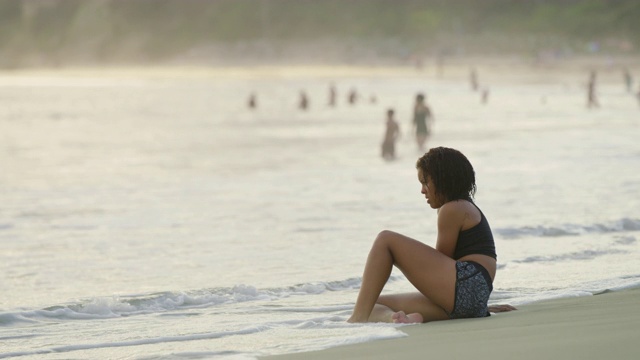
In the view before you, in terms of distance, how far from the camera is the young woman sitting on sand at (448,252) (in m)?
6.04

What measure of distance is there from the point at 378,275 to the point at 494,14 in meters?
143

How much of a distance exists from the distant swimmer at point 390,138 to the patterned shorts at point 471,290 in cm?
1662

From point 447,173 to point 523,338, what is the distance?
1076 mm

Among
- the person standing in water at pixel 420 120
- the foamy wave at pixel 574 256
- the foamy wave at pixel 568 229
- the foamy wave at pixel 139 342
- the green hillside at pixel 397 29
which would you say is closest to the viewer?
the foamy wave at pixel 139 342

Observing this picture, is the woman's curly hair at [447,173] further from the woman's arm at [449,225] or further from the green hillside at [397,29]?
the green hillside at [397,29]

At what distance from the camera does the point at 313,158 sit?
2505 centimetres

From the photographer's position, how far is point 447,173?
20.0 ft

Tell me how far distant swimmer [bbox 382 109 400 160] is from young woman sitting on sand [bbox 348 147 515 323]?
1661cm

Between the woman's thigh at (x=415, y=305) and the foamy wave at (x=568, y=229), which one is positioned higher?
the woman's thigh at (x=415, y=305)

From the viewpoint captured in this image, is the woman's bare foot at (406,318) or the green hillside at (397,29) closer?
the woman's bare foot at (406,318)

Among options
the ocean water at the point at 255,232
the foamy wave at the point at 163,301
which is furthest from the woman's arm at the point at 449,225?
the foamy wave at the point at 163,301

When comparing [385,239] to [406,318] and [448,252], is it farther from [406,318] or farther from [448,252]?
[406,318]

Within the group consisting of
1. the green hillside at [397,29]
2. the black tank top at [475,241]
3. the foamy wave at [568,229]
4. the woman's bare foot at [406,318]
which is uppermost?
the green hillside at [397,29]

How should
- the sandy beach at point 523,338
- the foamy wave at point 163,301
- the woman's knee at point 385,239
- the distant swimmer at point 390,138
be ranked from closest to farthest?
the sandy beach at point 523,338 → the woman's knee at point 385,239 → the foamy wave at point 163,301 → the distant swimmer at point 390,138
